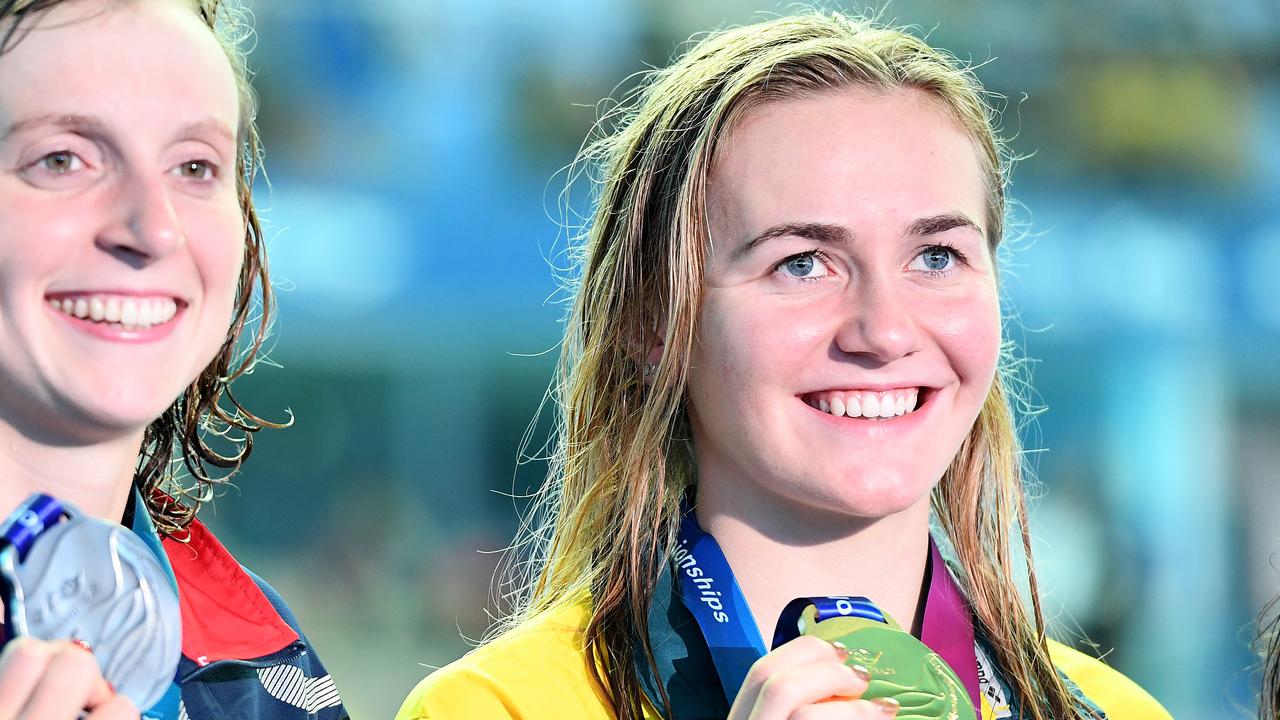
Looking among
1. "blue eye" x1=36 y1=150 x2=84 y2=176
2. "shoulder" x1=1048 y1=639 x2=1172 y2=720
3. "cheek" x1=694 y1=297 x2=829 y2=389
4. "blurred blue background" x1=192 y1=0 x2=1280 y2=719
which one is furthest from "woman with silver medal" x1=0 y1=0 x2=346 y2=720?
"blurred blue background" x1=192 y1=0 x2=1280 y2=719

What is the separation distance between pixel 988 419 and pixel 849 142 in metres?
0.62

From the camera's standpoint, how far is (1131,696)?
7.98 feet

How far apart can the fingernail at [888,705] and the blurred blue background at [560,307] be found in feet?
25.0

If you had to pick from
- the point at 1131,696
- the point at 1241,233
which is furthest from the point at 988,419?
the point at 1241,233

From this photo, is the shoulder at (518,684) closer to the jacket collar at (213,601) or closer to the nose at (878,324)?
the jacket collar at (213,601)

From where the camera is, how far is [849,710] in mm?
1700

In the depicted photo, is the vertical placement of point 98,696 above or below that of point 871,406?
below

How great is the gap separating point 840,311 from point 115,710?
1109mm

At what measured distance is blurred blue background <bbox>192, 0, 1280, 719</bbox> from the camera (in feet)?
32.0

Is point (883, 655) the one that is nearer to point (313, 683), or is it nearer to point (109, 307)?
point (313, 683)

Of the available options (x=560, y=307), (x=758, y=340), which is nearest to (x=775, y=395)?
(x=758, y=340)

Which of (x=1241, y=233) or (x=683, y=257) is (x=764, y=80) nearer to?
(x=683, y=257)

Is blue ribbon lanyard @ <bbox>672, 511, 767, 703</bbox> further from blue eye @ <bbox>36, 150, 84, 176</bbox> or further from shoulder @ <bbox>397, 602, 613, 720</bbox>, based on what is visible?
blue eye @ <bbox>36, 150, 84, 176</bbox>

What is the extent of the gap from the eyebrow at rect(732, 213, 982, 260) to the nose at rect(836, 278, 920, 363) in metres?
0.08
